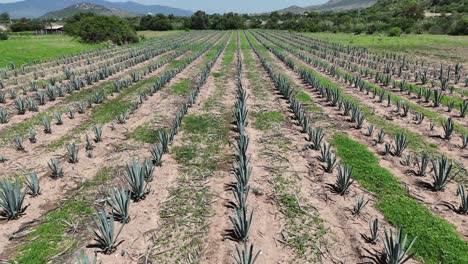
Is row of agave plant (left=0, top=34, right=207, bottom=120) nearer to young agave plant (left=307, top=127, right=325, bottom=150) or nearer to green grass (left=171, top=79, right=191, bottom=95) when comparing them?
green grass (left=171, top=79, right=191, bottom=95)

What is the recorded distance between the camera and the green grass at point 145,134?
766 cm

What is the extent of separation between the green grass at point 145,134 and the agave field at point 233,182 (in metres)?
0.04

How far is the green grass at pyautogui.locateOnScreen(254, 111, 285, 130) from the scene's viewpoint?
8565 millimetres

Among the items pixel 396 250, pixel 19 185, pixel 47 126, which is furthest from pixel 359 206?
pixel 47 126

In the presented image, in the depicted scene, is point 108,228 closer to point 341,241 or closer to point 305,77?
point 341,241

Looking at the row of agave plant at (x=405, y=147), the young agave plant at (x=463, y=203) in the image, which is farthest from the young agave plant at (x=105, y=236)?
the young agave plant at (x=463, y=203)

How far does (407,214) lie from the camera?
474cm

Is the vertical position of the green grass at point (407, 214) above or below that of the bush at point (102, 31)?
below

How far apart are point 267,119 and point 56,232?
584cm

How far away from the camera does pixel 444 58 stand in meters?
20.6

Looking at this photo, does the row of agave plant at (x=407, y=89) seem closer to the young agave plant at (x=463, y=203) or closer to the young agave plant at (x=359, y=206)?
the young agave plant at (x=463, y=203)

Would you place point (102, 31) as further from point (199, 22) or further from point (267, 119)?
point (199, 22)

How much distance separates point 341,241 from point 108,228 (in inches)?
109

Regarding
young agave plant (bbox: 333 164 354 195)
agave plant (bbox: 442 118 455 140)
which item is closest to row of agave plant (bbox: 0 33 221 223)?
young agave plant (bbox: 333 164 354 195)
